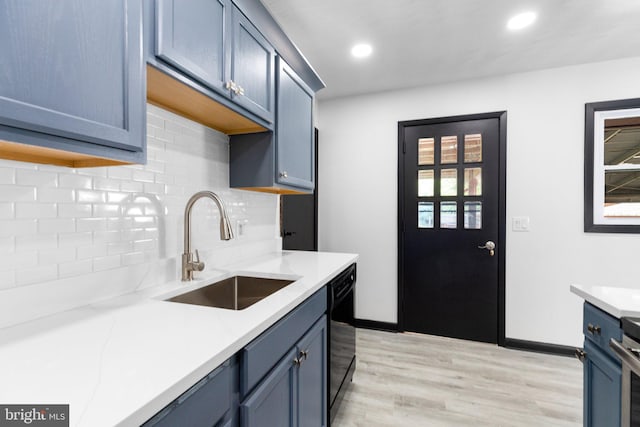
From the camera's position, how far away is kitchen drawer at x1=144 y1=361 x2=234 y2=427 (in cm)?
59

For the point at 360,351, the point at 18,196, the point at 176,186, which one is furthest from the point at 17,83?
the point at 360,351

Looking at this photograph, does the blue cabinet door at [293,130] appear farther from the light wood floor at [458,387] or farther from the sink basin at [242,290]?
the light wood floor at [458,387]

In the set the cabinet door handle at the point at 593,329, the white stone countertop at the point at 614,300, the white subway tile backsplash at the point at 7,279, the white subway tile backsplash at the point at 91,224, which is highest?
the white subway tile backsplash at the point at 91,224

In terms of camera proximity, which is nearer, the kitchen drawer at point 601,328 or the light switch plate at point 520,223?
the kitchen drawer at point 601,328

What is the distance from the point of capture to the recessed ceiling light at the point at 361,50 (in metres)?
2.26

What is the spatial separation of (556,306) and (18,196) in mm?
3516

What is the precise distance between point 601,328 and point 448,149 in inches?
81.2

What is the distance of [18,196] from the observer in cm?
88

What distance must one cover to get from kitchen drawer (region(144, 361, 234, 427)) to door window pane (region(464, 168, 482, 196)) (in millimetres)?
2679

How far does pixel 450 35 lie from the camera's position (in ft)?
6.95

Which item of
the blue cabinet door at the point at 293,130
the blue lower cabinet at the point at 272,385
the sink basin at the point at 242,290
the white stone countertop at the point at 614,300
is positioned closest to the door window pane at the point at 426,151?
the blue cabinet door at the point at 293,130

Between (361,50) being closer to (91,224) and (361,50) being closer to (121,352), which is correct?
(91,224)

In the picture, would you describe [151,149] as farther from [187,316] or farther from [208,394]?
[208,394]

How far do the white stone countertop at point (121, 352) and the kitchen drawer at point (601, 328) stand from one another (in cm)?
113
